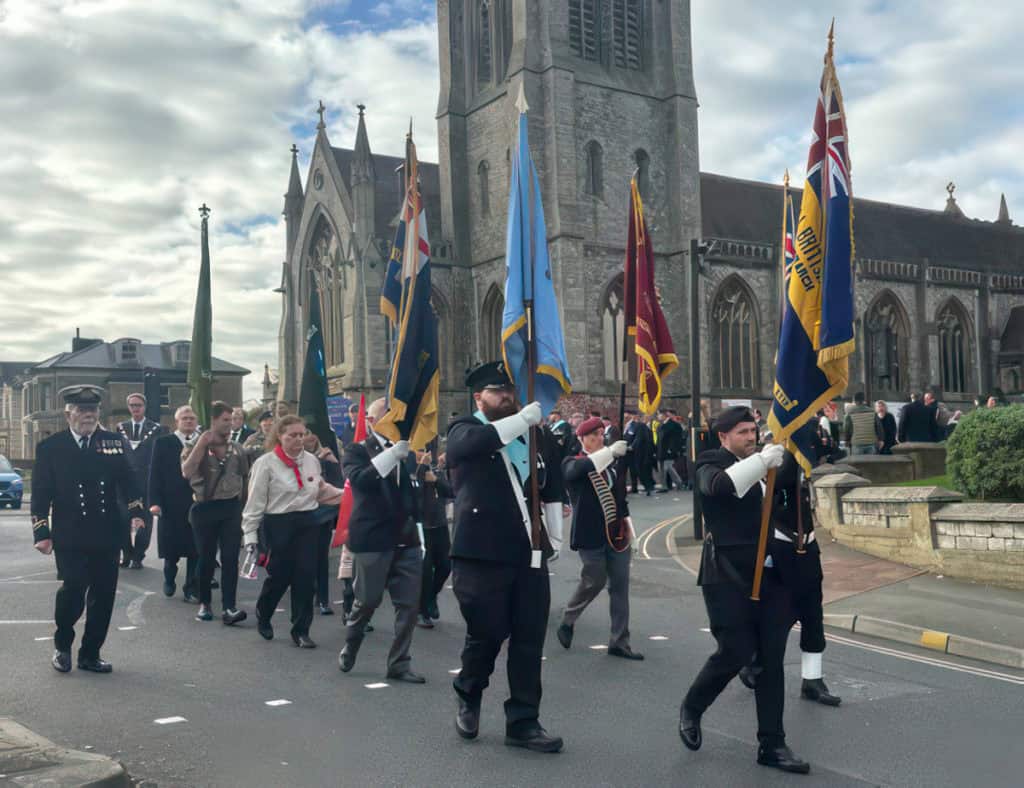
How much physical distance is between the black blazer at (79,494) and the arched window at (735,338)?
33007 millimetres

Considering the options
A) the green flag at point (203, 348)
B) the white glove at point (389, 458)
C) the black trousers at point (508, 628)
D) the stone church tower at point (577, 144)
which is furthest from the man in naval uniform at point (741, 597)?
the stone church tower at point (577, 144)

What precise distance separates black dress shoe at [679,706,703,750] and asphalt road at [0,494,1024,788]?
8cm

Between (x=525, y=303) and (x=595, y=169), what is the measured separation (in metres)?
30.0

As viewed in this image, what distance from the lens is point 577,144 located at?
3456 cm

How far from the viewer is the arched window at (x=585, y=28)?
35.7m

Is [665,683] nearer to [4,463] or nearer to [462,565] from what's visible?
[462,565]

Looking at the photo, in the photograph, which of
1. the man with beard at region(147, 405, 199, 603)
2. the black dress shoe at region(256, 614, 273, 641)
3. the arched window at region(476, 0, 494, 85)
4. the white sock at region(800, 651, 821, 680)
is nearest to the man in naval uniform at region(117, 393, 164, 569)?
the man with beard at region(147, 405, 199, 603)

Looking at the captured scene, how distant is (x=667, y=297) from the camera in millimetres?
36188

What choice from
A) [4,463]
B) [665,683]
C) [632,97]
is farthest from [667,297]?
[665,683]

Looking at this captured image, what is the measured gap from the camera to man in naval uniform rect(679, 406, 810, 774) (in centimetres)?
488

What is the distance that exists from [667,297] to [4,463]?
21790 mm

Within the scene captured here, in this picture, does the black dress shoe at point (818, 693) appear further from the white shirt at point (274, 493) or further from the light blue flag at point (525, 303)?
the white shirt at point (274, 493)

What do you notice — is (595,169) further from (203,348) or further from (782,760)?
(782,760)

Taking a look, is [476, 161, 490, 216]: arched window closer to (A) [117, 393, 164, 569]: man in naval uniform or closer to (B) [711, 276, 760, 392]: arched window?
(B) [711, 276, 760, 392]: arched window
